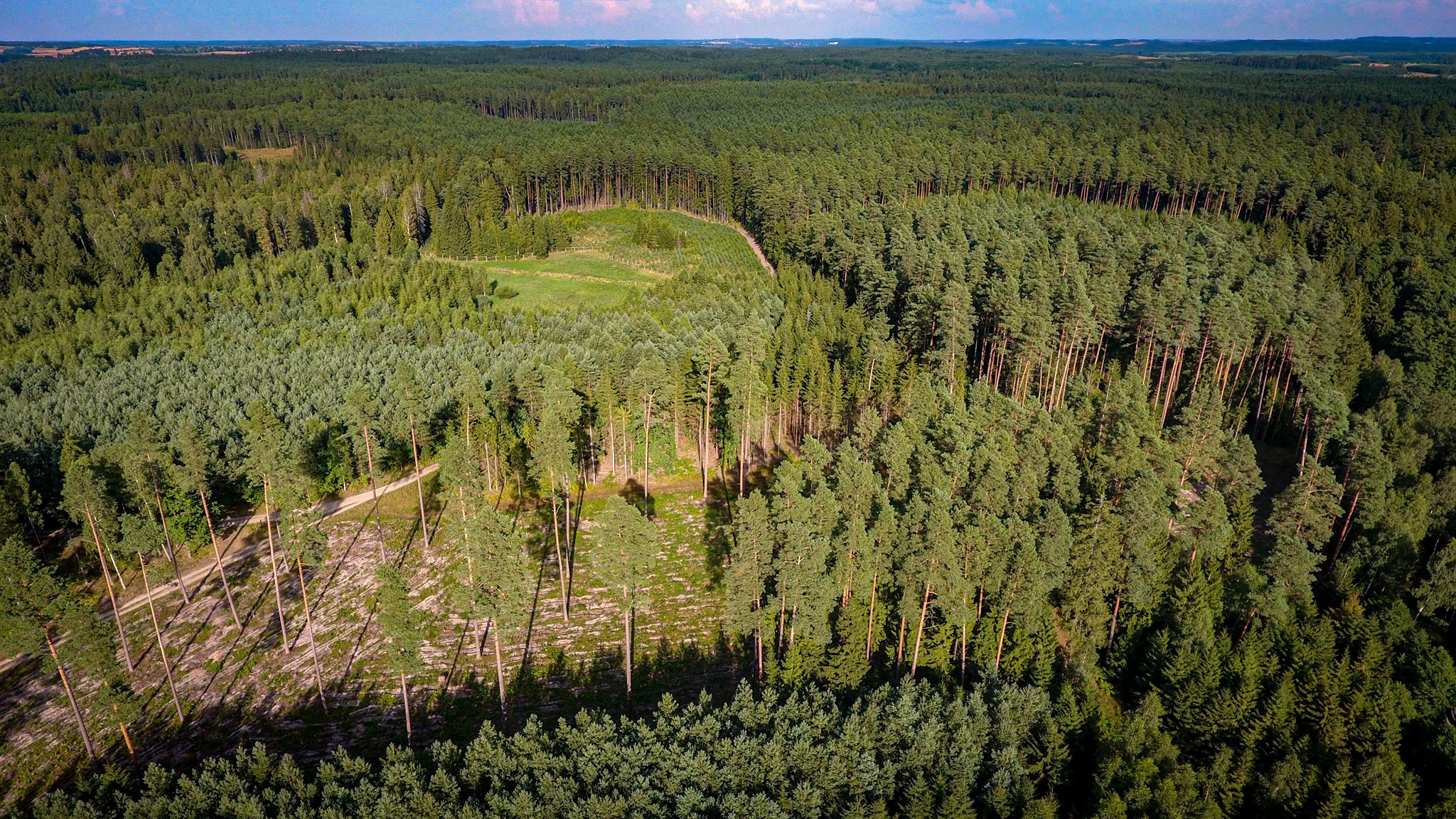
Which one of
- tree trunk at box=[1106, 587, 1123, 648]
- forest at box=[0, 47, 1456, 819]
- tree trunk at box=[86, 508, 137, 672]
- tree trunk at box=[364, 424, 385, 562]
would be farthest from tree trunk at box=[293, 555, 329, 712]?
tree trunk at box=[1106, 587, 1123, 648]

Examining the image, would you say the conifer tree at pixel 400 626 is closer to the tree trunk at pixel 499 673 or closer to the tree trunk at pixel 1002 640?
the tree trunk at pixel 499 673

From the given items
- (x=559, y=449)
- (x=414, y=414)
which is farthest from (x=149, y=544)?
(x=559, y=449)

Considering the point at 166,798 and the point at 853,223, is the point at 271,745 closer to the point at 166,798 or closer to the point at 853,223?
the point at 166,798

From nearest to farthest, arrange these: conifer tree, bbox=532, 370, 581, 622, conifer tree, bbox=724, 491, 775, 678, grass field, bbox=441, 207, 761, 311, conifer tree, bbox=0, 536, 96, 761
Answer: conifer tree, bbox=0, 536, 96, 761
conifer tree, bbox=724, 491, 775, 678
conifer tree, bbox=532, 370, 581, 622
grass field, bbox=441, 207, 761, 311

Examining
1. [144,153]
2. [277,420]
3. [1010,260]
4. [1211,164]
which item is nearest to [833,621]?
[277,420]

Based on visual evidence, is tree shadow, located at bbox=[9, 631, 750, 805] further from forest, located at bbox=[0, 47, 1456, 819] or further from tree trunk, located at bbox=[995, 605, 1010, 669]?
tree trunk, located at bbox=[995, 605, 1010, 669]

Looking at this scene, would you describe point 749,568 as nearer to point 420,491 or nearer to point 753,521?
point 753,521

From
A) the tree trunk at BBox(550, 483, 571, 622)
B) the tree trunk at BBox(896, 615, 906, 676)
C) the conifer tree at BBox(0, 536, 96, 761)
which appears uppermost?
the conifer tree at BBox(0, 536, 96, 761)
